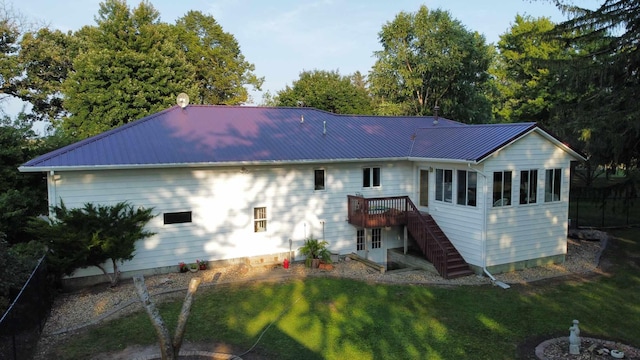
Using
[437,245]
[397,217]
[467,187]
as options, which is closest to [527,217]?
[467,187]

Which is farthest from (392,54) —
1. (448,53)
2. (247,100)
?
(247,100)

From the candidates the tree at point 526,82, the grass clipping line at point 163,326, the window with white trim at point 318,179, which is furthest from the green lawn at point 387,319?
the tree at point 526,82

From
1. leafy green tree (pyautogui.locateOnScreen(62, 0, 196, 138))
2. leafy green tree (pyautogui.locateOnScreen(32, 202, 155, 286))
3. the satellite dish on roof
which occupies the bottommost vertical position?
leafy green tree (pyautogui.locateOnScreen(32, 202, 155, 286))

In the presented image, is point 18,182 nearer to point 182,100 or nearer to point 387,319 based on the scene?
point 182,100

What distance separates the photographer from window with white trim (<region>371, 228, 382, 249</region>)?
16.8m

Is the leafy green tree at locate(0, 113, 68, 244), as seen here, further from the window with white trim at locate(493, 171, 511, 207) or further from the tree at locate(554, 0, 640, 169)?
the tree at locate(554, 0, 640, 169)

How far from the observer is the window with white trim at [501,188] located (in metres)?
13.8

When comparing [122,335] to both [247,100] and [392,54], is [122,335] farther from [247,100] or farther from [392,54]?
[247,100]

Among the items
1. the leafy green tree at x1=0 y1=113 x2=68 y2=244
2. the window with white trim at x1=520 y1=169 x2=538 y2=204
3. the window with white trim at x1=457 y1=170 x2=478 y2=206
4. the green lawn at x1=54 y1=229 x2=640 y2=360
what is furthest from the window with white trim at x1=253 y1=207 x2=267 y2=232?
the window with white trim at x1=520 y1=169 x2=538 y2=204

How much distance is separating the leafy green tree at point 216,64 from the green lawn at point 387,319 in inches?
1230

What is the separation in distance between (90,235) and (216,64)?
31179 mm

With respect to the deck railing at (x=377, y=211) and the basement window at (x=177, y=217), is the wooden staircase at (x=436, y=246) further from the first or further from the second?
the basement window at (x=177, y=217)

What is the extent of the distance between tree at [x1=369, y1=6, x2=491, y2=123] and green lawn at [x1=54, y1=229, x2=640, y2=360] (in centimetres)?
2330

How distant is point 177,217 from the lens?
13.5 metres
